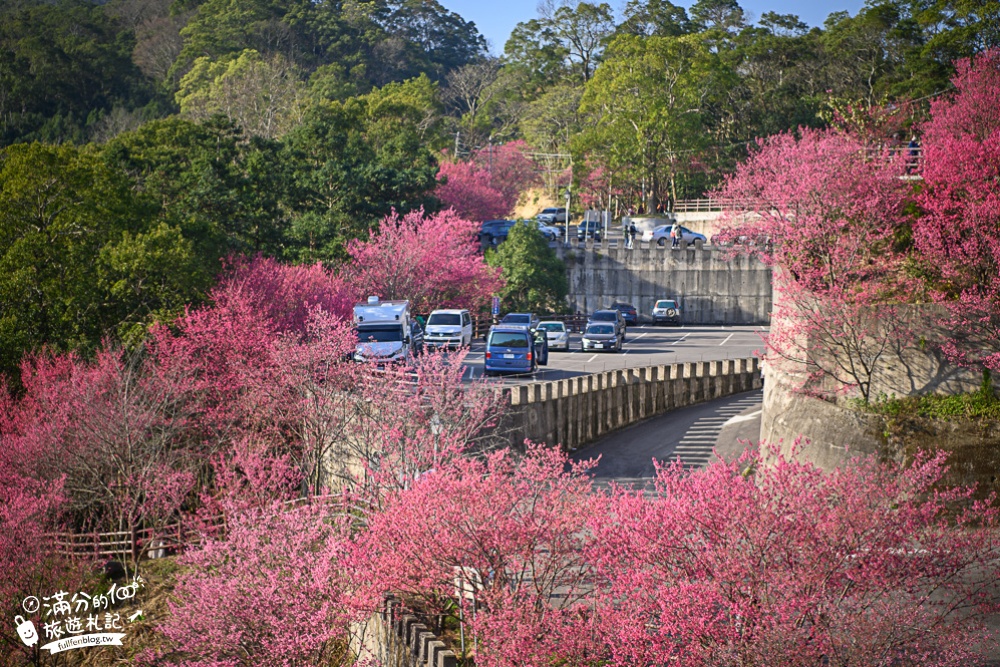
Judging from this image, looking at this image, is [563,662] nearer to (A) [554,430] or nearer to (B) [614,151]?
(A) [554,430]

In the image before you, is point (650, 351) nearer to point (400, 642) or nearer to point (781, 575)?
point (400, 642)

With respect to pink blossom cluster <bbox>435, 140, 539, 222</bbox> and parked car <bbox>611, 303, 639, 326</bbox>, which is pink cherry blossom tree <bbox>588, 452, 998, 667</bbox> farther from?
pink blossom cluster <bbox>435, 140, 539, 222</bbox>

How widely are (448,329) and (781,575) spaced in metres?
33.3

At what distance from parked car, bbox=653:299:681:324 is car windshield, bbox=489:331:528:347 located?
26420 mm

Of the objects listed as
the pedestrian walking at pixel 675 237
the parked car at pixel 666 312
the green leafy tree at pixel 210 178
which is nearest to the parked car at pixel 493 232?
the pedestrian walking at pixel 675 237

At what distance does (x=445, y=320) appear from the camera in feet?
173

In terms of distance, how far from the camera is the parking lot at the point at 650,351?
165 feet

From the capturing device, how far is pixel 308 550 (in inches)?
1105

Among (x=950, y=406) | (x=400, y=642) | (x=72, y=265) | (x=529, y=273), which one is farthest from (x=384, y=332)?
(x=529, y=273)

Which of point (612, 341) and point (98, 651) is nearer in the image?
point (98, 651)

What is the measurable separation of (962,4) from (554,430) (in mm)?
61319

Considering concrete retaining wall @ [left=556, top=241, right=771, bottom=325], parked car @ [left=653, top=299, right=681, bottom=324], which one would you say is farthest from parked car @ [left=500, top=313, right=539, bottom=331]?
concrete retaining wall @ [left=556, top=241, right=771, bottom=325]

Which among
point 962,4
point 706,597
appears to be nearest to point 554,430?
point 706,597

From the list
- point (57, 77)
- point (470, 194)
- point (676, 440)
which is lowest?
point (676, 440)
